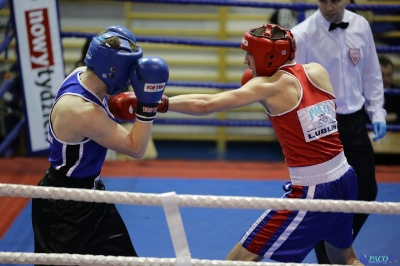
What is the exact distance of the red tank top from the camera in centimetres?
269

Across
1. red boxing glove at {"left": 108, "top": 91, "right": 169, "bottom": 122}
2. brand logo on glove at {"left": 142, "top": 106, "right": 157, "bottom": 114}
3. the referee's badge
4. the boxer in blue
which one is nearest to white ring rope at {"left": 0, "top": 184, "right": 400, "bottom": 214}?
the boxer in blue

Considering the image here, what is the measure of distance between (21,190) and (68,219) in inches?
22.2

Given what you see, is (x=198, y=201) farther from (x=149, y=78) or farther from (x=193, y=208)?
(x=193, y=208)

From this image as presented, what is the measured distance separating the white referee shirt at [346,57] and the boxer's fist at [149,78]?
137cm

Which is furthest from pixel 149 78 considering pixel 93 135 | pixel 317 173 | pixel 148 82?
pixel 317 173

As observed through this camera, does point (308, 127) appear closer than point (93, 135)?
No

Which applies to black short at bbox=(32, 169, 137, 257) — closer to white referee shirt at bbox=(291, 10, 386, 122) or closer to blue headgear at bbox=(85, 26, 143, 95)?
blue headgear at bbox=(85, 26, 143, 95)

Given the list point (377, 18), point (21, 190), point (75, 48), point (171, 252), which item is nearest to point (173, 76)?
point (75, 48)

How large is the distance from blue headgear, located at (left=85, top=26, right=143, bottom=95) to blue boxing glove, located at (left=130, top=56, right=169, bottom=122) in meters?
0.04

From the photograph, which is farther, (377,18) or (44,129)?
(377,18)

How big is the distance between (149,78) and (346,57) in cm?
159

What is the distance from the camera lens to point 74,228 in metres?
2.58

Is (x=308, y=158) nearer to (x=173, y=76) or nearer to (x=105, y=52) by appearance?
(x=105, y=52)

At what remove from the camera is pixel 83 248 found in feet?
8.56
